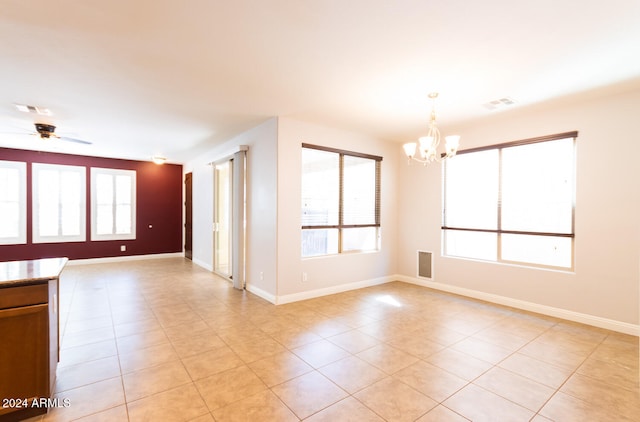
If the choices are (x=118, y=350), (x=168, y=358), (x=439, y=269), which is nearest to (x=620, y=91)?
(x=439, y=269)

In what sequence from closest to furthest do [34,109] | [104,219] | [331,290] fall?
[34,109] → [331,290] → [104,219]

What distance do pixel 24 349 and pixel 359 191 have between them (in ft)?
14.9

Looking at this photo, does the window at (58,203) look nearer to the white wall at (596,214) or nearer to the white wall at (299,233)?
the white wall at (299,233)

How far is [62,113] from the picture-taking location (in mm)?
4086

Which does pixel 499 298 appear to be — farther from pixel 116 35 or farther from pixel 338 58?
pixel 116 35

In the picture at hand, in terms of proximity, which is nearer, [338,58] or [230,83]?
[338,58]

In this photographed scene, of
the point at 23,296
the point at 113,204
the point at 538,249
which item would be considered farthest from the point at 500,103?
the point at 113,204

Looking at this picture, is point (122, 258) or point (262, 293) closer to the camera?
point (262, 293)

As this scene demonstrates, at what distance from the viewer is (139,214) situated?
793cm

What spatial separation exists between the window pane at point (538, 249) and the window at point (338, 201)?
6.99ft

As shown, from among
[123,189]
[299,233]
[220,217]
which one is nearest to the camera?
[299,233]

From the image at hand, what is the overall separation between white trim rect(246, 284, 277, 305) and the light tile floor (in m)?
0.10

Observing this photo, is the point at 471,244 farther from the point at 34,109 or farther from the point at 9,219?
the point at 9,219

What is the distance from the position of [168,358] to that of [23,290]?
128 centimetres
